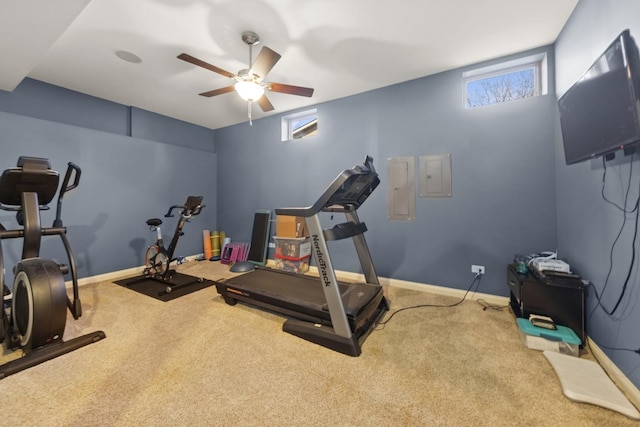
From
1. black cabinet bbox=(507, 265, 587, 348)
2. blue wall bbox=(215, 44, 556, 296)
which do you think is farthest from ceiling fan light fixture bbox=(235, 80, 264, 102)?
black cabinet bbox=(507, 265, 587, 348)

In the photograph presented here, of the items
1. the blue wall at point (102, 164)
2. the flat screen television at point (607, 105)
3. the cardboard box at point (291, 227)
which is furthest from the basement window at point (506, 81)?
the blue wall at point (102, 164)

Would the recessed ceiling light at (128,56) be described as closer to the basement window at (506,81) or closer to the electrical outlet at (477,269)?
the basement window at (506,81)

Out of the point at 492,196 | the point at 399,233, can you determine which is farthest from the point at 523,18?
the point at 399,233

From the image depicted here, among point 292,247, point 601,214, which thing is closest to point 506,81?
point 601,214

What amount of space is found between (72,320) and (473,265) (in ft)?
13.9

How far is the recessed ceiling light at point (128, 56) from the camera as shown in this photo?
8.82 ft

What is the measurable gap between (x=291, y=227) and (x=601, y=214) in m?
3.34

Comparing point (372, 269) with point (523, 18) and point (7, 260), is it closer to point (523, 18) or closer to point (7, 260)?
point (523, 18)

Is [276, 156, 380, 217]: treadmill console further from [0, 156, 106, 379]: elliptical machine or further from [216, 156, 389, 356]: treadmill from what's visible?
[0, 156, 106, 379]: elliptical machine

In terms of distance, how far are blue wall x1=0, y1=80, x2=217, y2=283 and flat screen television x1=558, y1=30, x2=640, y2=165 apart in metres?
5.26

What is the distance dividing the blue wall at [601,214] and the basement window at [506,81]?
33cm

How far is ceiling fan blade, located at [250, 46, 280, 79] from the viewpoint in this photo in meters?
2.07

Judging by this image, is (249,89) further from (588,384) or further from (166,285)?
(588,384)

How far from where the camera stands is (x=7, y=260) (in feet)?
9.80
